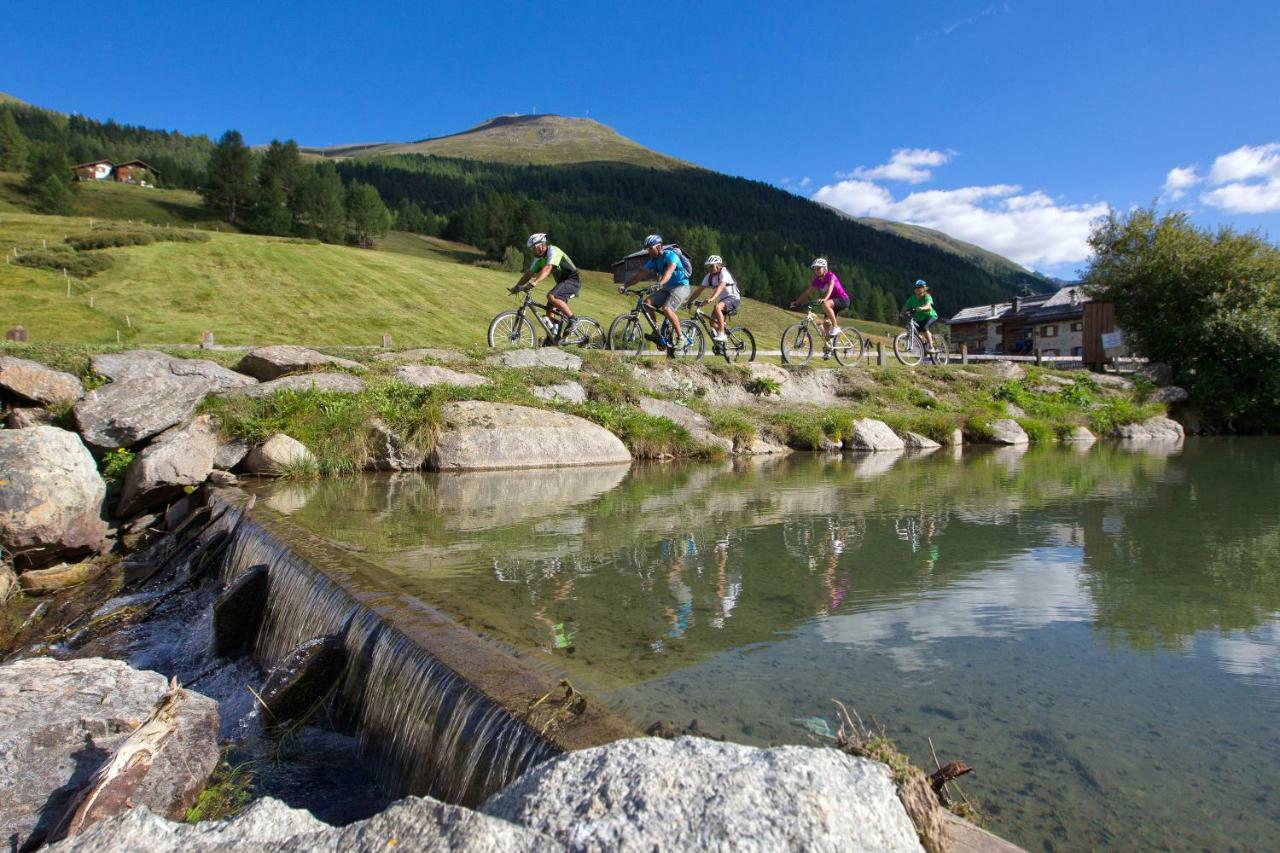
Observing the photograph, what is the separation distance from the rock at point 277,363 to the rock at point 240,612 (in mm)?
8689

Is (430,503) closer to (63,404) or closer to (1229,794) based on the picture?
(63,404)

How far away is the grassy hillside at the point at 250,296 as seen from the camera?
35.0m

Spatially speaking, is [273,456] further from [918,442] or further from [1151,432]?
[1151,432]

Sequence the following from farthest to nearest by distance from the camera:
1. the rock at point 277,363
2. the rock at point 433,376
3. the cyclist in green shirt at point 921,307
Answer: the cyclist in green shirt at point 921,307 → the rock at point 433,376 → the rock at point 277,363

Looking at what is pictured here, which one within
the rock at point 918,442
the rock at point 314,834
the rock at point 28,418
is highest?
the rock at point 314,834

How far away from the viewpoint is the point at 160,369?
38.1 ft

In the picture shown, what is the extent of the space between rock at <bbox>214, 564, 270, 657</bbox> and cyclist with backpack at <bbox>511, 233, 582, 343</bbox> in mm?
9311

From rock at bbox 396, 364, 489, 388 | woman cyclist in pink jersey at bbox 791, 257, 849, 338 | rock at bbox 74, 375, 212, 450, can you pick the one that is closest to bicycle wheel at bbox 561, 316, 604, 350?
rock at bbox 396, 364, 489, 388

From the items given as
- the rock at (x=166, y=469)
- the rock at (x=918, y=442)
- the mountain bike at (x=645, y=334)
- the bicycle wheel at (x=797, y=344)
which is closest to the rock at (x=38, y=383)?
→ the rock at (x=166, y=469)

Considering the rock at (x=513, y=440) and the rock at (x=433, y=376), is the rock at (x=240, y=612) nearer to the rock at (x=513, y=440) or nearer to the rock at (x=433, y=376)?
the rock at (x=513, y=440)

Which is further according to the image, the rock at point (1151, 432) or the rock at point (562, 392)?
the rock at point (1151, 432)

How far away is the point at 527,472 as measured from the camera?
12.2 m

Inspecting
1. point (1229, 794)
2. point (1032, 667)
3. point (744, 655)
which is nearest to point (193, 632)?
point (744, 655)

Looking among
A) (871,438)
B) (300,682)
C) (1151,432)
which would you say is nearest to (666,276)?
(871,438)
